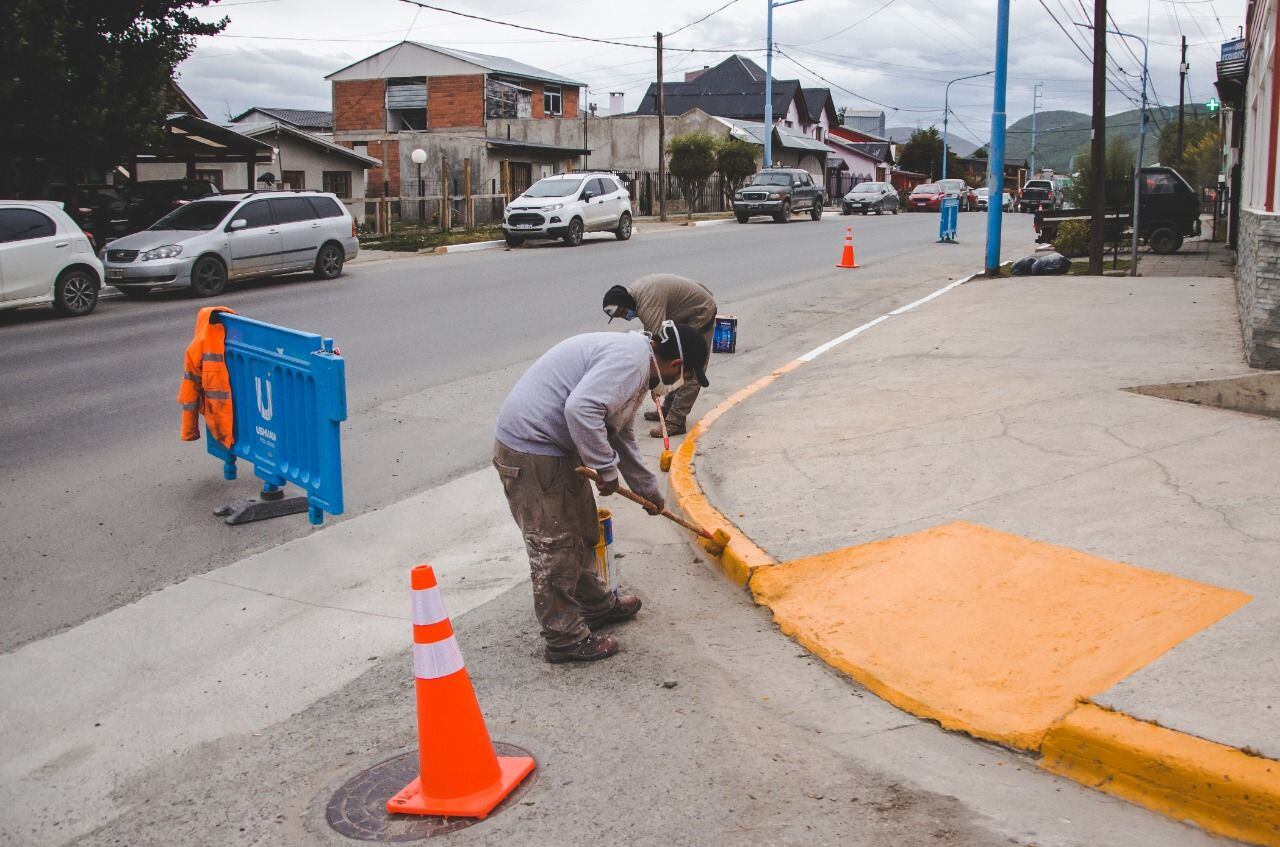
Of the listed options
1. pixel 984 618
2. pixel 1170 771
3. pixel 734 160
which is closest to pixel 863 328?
pixel 984 618

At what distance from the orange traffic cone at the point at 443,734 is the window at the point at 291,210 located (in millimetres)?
16644

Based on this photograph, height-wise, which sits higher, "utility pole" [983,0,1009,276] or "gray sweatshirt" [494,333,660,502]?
"utility pole" [983,0,1009,276]

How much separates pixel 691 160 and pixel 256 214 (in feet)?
100

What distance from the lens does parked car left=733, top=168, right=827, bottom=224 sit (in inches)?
1486

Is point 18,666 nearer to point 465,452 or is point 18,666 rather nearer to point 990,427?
point 465,452

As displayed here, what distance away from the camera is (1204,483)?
6.13 metres

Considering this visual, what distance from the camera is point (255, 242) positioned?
18.3 m

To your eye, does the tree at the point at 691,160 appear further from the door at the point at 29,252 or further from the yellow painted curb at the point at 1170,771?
the yellow painted curb at the point at 1170,771

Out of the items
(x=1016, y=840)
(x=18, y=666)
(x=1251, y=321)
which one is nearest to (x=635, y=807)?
(x=1016, y=840)

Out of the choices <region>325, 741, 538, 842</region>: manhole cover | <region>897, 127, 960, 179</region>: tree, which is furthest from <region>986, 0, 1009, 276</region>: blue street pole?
<region>897, 127, 960, 179</region>: tree

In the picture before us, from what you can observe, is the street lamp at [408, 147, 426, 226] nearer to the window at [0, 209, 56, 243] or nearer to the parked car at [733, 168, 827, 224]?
the parked car at [733, 168, 827, 224]

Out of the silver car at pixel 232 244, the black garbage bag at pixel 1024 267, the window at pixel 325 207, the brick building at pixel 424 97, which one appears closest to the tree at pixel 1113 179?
the black garbage bag at pixel 1024 267

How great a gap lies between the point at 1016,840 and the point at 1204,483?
3513mm

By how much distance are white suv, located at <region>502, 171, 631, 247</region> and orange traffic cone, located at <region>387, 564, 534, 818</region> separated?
23048mm
